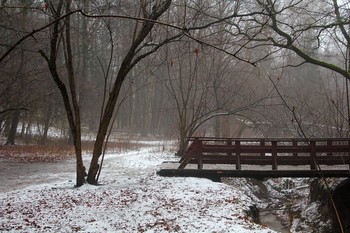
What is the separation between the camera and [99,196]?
9.63 metres

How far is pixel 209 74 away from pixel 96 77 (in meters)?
24.7

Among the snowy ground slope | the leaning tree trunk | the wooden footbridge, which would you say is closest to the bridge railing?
the wooden footbridge

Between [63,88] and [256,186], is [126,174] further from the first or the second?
[256,186]

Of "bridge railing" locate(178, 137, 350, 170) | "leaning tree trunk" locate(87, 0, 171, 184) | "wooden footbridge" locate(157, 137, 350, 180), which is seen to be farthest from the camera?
"bridge railing" locate(178, 137, 350, 170)

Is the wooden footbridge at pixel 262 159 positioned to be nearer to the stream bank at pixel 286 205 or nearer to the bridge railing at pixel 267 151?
the bridge railing at pixel 267 151

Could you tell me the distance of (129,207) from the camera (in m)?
8.56

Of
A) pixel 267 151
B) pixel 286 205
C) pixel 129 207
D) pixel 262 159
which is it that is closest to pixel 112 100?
pixel 129 207

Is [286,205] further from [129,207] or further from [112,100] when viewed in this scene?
[129,207]

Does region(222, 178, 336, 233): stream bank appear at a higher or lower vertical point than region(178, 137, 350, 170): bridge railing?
lower

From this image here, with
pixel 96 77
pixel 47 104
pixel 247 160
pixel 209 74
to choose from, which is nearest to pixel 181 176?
pixel 247 160

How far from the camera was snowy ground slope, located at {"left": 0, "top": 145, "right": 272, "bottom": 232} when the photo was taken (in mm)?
7216

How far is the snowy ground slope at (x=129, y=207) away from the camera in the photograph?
722cm

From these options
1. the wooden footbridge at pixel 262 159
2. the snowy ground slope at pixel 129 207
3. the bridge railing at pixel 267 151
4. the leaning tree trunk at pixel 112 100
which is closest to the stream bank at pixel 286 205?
the wooden footbridge at pixel 262 159

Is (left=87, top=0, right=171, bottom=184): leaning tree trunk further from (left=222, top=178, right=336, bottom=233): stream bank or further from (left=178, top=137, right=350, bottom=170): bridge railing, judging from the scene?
(left=222, top=178, right=336, bottom=233): stream bank
